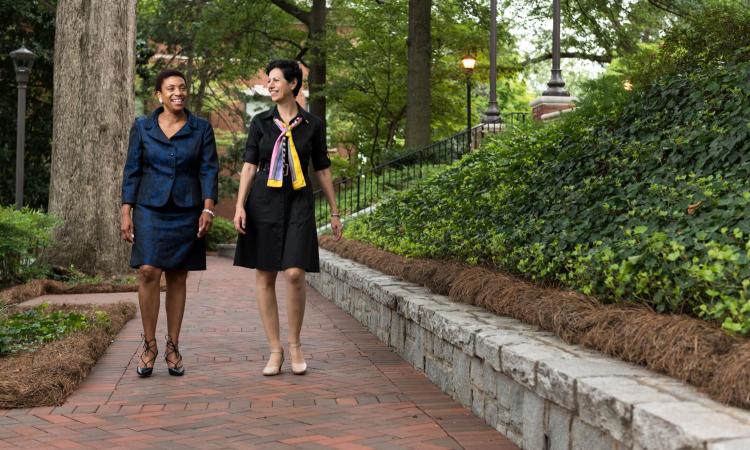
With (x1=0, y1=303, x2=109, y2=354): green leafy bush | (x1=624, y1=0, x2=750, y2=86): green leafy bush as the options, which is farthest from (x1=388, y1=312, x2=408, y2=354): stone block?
(x1=624, y1=0, x2=750, y2=86): green leafy bush

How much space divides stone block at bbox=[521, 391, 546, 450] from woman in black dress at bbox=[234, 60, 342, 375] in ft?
7.37

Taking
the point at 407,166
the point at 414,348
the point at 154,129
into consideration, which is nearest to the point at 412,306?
the point at 414,348

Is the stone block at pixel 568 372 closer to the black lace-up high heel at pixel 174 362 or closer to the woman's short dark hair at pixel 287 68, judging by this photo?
the black lace-up high heel at pixel 174 362

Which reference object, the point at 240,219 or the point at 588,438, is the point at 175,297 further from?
the point at 588,438

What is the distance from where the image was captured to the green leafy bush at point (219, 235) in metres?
24.9

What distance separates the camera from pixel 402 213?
11.8 meters

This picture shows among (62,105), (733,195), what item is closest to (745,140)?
(733,195)

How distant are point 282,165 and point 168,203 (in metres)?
0.78

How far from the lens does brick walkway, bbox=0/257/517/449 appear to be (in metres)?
4.48

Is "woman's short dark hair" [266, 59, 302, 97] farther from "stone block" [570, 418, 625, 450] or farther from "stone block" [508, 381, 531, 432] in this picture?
"stone block" [570, 418, 625, 450]

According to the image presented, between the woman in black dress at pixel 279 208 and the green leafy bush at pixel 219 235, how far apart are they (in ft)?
61.3

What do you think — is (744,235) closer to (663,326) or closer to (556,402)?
(663,326)

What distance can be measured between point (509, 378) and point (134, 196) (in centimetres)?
291

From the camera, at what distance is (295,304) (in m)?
6.31
